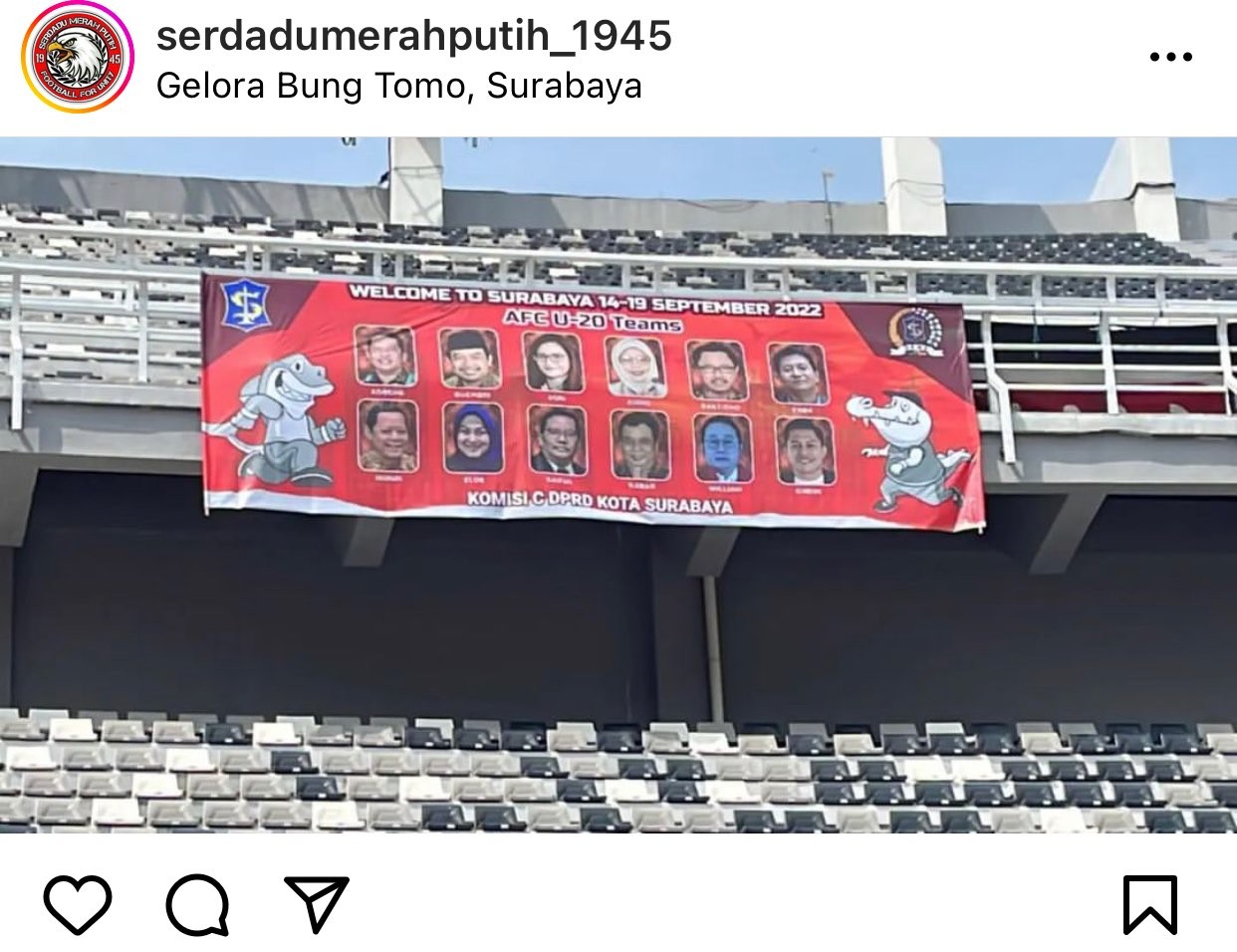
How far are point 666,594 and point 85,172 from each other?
934cm

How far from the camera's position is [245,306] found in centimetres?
1320

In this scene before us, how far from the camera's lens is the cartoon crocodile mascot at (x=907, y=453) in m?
13.6

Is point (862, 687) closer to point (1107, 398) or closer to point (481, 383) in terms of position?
point (1107, 398)

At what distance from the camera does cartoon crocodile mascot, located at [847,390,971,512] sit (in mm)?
13633

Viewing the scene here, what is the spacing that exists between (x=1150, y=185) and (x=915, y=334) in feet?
37.8

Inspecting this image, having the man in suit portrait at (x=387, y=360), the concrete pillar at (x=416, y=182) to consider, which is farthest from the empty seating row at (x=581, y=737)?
the concrete pillar at (x=416, y=182)

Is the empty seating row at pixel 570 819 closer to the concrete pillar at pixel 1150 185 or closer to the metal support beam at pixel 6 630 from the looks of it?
the metal support beam at pixel 6 630

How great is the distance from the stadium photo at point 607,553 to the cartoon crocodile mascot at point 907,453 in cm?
2
